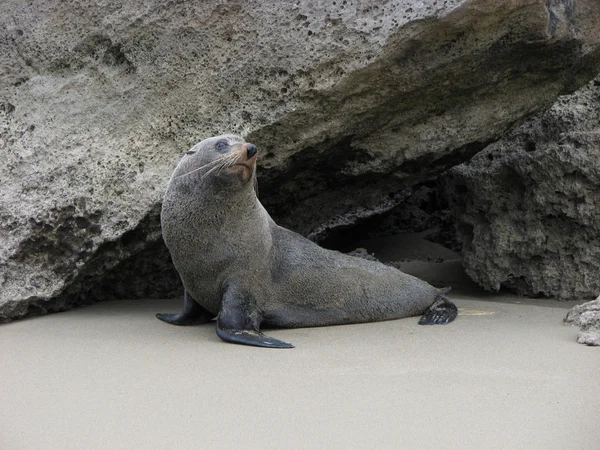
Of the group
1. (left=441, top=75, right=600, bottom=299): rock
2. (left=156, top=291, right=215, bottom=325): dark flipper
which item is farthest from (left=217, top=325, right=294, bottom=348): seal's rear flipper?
(left=441, top=75, right=600, bottom=299): rock

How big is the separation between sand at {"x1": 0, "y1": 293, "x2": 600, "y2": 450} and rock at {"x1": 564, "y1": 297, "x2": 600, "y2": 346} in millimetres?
73

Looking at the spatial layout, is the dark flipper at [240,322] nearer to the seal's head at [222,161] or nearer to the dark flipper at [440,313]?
the seal's head at [222,161]

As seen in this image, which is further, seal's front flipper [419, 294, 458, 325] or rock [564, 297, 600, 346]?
seal's front flipper [419, 294, 458, 325]

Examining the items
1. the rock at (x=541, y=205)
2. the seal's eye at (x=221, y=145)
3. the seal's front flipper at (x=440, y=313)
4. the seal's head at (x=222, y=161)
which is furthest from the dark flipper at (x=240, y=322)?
the rock at (x=541, y=205)

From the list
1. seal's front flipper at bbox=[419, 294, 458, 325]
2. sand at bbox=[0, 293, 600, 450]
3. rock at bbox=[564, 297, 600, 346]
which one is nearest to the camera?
sand at bbox=[0, 293, 600, 450]

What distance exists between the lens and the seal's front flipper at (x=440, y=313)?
4.19m

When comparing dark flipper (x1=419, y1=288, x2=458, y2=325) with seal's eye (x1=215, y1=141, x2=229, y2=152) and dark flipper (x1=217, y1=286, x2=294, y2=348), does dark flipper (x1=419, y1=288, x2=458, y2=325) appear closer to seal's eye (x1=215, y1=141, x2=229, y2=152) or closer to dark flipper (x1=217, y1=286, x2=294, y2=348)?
dark flipper (x1=217, y1=286, x2=294, y2=348)

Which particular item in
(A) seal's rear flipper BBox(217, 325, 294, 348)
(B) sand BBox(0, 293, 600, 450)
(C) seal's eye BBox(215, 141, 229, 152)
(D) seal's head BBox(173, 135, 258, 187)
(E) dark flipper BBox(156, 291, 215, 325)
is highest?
(C) seal's eye BBox(215, 141, 229, 152)

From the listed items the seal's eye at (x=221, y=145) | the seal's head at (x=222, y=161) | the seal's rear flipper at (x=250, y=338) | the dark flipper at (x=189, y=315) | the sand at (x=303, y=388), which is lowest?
the dark flipper at (x=189, y=315)

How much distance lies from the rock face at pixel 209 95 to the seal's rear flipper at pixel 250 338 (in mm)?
1012

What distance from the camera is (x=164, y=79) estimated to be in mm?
4508

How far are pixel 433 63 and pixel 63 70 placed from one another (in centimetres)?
232

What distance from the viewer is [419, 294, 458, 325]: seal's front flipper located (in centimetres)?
419

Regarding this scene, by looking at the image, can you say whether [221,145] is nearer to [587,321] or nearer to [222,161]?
[222,161]
